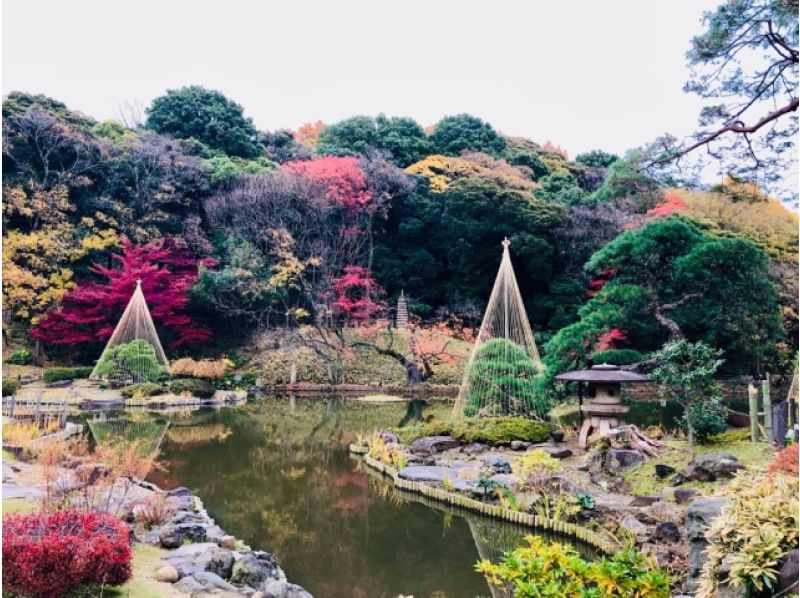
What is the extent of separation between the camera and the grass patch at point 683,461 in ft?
23.5

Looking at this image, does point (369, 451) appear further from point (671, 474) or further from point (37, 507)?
point (37, 507)

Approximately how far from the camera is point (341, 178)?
2361 centimetres

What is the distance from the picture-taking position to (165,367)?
1889 cm

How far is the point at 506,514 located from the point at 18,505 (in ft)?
15.9

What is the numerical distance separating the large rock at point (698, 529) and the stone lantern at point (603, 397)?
5358 millimetres

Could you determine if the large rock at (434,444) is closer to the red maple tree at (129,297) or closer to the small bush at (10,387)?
the small bush at (10,387)

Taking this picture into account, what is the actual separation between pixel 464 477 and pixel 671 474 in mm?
2488

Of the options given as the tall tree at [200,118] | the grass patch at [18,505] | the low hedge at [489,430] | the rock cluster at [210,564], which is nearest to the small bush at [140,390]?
the low hedge at [489,430]

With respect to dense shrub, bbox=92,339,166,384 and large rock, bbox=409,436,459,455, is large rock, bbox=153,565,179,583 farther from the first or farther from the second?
dense shrub, bbox=92,339,166,384

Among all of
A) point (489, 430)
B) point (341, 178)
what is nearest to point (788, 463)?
point (489, 430)

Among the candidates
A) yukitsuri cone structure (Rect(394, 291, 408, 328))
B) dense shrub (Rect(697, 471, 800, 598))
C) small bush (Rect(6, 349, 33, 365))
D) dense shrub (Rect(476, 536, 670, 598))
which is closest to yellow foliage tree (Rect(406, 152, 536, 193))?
yukitsuri cone structure (Rect(394, 291, 408, 328))

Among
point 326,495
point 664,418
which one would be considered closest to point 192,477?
point 326,495

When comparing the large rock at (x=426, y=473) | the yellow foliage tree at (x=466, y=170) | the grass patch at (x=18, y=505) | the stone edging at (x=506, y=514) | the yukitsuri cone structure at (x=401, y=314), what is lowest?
the stone edging at (x=506, y=514)

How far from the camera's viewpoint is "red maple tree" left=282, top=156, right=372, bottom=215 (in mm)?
23562
